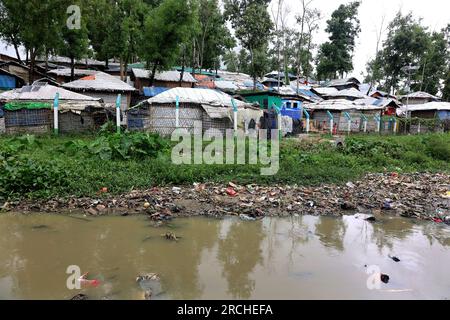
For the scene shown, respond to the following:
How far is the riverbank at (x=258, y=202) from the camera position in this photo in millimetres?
7035

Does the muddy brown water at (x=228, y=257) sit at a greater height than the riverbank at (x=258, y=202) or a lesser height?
lesser

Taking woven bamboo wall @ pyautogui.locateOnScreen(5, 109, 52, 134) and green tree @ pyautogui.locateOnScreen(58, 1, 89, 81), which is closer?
woven bamboo wall @ pyautogui.locateOnScreen(5, 109, 52, 134)

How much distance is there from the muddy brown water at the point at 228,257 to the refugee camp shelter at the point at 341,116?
681 inches

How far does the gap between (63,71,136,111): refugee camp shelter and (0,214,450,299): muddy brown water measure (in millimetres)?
15163

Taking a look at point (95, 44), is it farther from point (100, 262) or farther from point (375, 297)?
point (375, 297)

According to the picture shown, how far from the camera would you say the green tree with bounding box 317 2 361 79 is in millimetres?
39469

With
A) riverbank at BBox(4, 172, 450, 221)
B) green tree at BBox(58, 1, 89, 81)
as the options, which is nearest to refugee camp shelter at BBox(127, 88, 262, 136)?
riverbank at BBox(4, 172, 450, 221)

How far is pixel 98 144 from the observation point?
33.1 ft

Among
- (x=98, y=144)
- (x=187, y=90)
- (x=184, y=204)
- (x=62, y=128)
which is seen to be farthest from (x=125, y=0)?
(x=184, y=204)

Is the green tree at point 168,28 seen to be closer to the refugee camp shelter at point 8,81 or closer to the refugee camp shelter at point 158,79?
the refugee camp shelter at point 158,79

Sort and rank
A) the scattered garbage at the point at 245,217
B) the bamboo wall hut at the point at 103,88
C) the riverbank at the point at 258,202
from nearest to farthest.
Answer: the scattered garbage at the point at 245,217, the riverbank at the point at 258,202, the bamboo wall hut at the point at 103,88

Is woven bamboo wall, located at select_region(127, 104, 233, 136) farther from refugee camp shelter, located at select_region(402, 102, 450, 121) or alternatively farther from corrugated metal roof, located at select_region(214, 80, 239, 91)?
refugee camp shelter, located at select_region(402, 102, 450, 121)

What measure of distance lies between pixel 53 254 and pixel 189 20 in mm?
18051

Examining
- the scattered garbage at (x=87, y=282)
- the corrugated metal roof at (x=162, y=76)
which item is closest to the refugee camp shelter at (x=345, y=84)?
the corrugated metal roof at (x=162, y=76)
